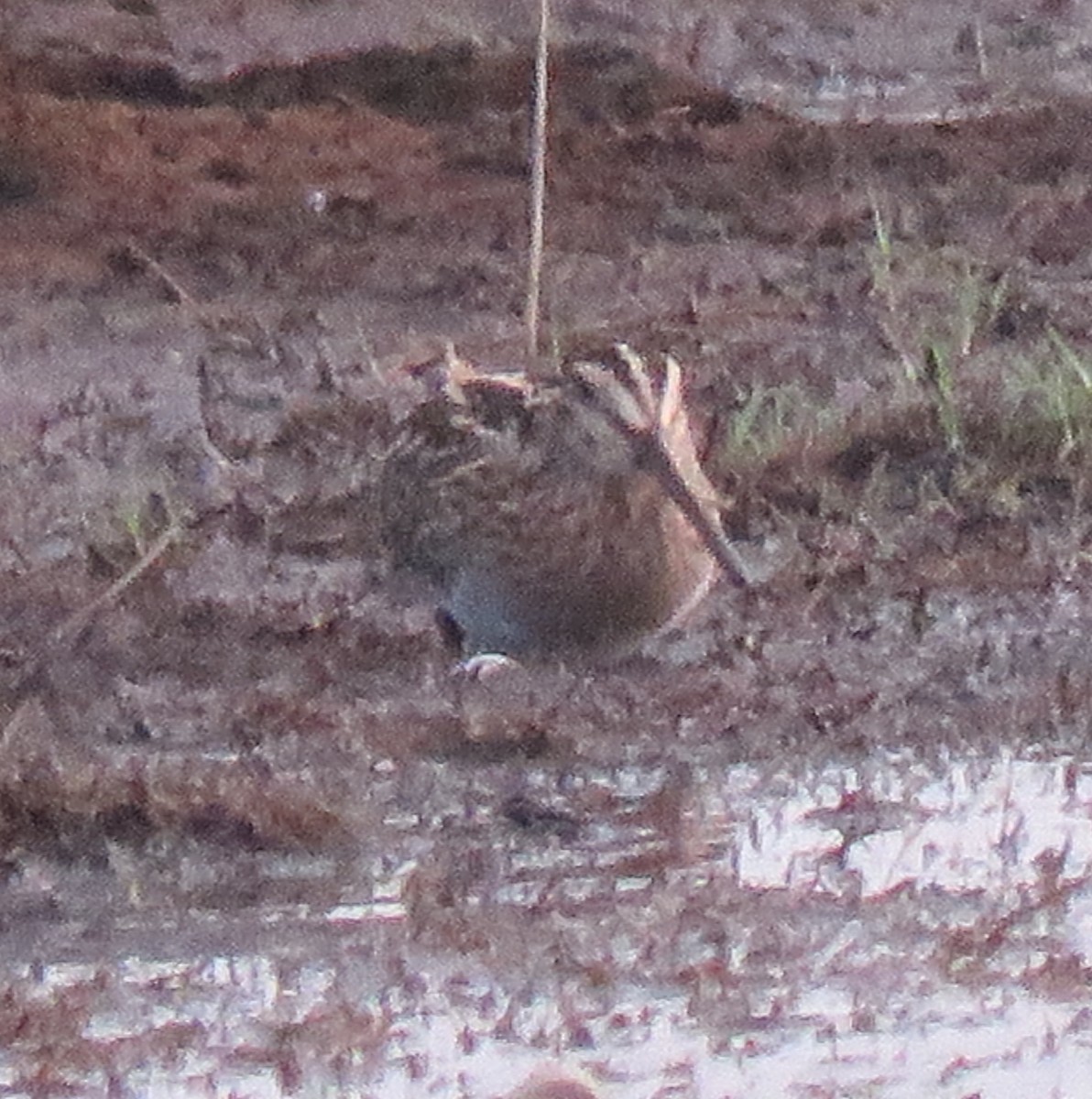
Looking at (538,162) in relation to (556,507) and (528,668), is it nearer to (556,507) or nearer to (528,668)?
(556,507)

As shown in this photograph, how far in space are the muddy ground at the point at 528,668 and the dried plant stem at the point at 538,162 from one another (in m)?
0.02

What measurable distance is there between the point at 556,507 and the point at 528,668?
0.48 feet

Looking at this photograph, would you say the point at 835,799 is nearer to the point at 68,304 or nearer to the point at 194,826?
the point at 194,826

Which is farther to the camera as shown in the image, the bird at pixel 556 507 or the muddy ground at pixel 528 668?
the muddy ground at pixel 528 668

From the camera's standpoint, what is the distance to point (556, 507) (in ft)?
2.57

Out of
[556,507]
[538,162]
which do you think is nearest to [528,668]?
[556,507]

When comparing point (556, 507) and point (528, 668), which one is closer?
point (556, 507)

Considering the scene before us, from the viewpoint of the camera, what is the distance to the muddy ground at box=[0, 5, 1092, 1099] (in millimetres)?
893

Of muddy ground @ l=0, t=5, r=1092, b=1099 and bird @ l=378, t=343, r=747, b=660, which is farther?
muddy ground @ l=0, t=5, r=1092, b=1099

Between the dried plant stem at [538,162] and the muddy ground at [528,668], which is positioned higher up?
the dried plant stem at [538,162]

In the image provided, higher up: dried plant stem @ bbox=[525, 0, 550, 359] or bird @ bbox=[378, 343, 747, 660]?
dried plant stem @ bbox=[525, 0, 550, 359]

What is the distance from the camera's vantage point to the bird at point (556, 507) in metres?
Answer: 0.72

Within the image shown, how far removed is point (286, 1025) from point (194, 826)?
0.42 ft

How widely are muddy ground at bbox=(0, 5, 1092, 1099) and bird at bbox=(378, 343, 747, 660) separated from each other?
5cm
